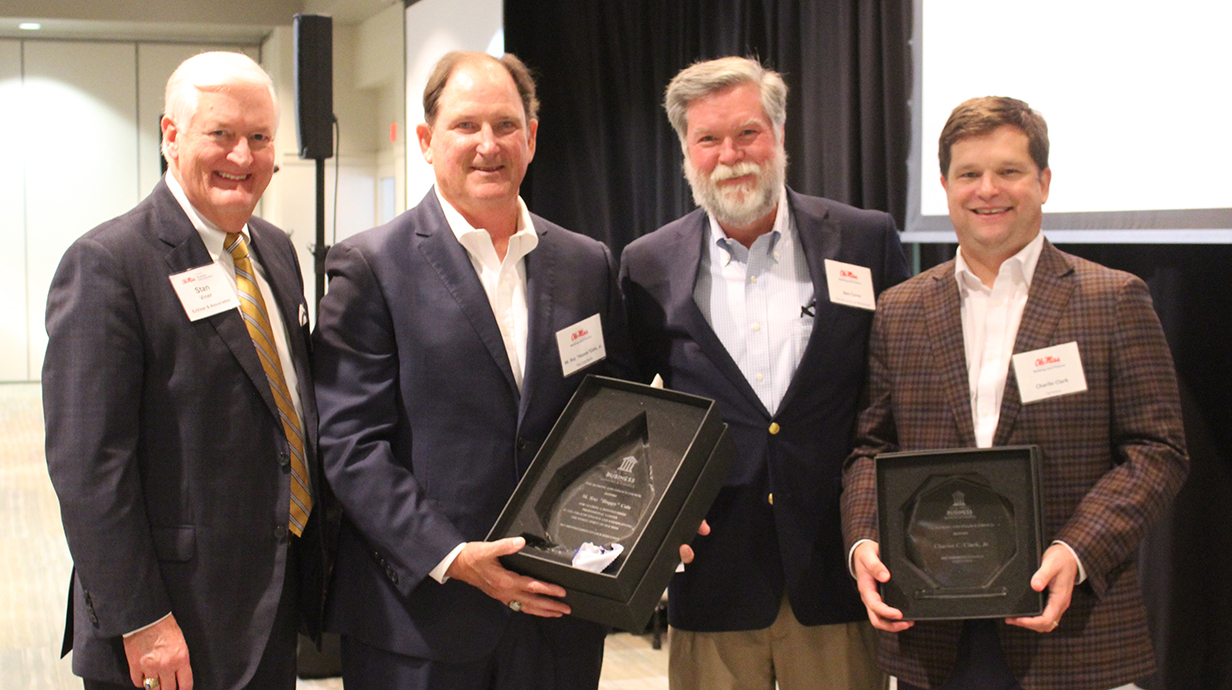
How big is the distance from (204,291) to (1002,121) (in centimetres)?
148

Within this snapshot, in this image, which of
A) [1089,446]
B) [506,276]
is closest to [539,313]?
[506,276]

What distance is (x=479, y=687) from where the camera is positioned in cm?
202

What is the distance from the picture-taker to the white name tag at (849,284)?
2.24 meters

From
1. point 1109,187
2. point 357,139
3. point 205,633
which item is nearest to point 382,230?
point 205,633

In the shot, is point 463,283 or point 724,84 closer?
point 463,283

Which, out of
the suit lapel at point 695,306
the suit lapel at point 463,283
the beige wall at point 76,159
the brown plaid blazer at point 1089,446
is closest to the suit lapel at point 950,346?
the brown plaid blazer at point 1089,446

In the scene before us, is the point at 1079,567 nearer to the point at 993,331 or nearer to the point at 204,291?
the point at 993,331

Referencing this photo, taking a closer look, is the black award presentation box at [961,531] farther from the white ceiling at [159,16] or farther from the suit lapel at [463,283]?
the white ceiling at [159,16]

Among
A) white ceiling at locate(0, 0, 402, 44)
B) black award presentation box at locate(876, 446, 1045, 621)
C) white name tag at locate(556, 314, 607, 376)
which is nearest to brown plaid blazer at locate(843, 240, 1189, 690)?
black award presentation box at locate(876, 446, 1045, 621)

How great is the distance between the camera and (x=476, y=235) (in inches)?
81.4

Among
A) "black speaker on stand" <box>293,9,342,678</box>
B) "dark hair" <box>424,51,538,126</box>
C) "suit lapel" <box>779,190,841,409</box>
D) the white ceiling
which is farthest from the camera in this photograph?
the white ceiling

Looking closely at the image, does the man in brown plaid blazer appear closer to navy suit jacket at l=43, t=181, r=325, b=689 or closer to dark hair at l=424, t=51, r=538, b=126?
dark hair at l=424, t=51, r=538, b=126

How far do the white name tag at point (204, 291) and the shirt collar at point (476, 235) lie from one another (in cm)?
43

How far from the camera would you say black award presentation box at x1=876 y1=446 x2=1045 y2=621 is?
1.77 metres
